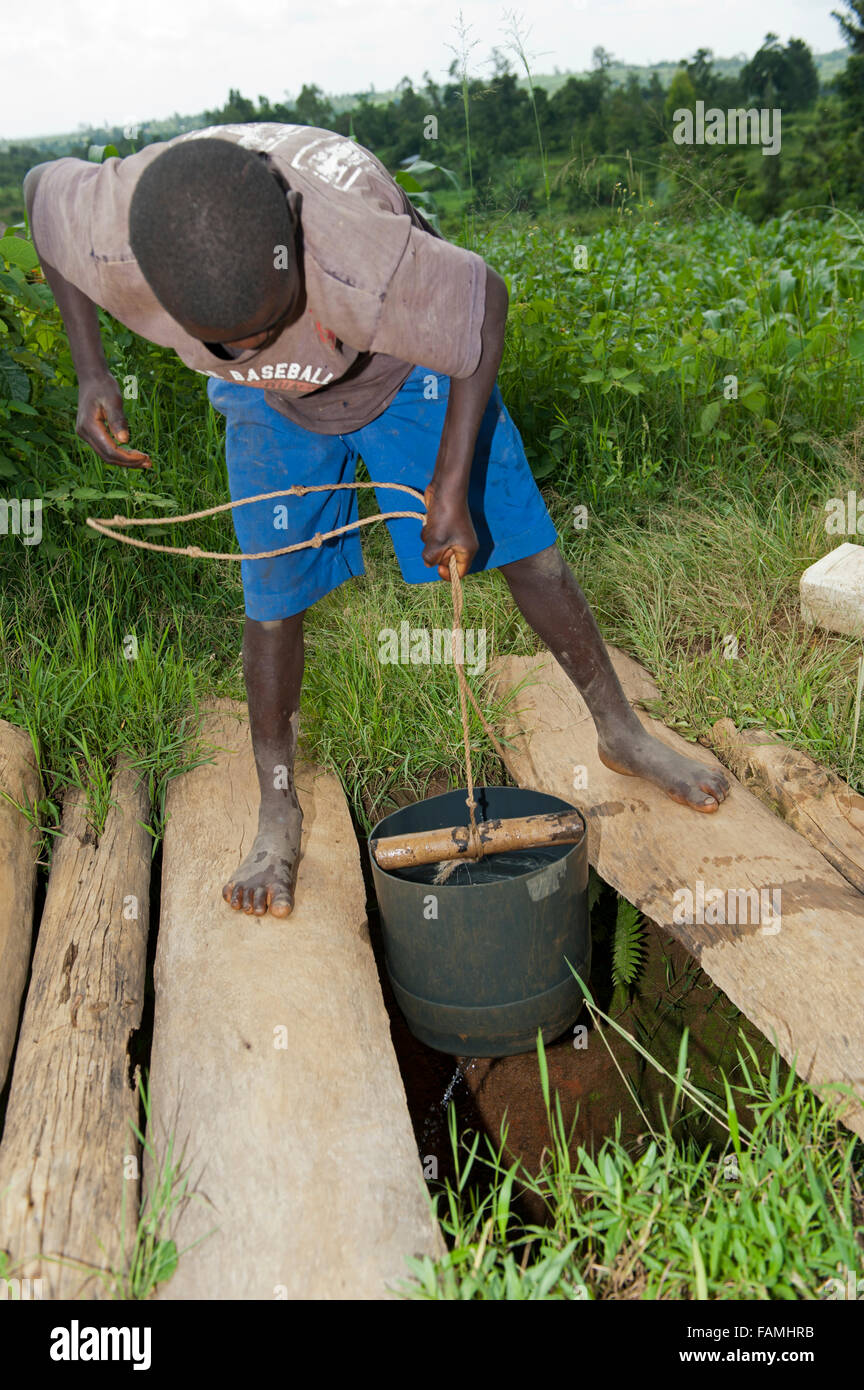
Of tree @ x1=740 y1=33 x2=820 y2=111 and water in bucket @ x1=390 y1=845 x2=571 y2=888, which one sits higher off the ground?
tree @ x1=740 y1=33 x2=820 y2=111

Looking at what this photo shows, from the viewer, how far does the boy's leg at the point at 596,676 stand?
7.39 ft

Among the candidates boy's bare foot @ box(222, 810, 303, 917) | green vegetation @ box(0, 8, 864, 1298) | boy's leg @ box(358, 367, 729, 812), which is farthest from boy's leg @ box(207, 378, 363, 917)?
green vegetation @ box(0, 8, 864, 1298)

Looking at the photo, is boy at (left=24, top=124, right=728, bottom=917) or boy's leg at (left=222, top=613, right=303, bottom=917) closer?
boy at (left=24, top=124, right=728, bottom=917)

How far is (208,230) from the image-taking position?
1.36 meters

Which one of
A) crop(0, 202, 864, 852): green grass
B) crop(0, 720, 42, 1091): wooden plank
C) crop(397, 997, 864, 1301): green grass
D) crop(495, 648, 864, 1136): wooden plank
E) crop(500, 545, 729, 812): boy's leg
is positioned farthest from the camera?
crop(0, 202, 864, 852): green grass

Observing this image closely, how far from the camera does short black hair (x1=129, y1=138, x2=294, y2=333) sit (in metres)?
1.36

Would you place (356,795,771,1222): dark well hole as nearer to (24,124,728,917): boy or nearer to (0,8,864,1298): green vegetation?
(0,8,864,1298): green vegetation

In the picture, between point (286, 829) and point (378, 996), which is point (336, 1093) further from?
point (286, 829)

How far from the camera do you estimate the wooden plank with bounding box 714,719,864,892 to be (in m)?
2.26

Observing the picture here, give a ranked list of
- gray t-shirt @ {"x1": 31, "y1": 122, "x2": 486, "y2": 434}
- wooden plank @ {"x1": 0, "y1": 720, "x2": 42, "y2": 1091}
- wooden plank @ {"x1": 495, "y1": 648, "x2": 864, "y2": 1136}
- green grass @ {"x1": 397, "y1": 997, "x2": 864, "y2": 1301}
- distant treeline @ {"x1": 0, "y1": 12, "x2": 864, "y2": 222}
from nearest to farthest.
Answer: green grass @ {"x1": 397, "y1": 997, "x2": 864, "y2": 1301} → gray t-shirt @ {"x1": 31, "y1": 122, "x2": 486, "y2": 434} → wooden plank @ {"x1": 495, "y1": 648, "x2": 864, "y2": 1136} → wooden plank @ {"x1": 0, "y1": 720, "x2": 42, "y2": 1091} → distant treeline @ {"x1": 0, "y1": 12, "x2": 864, "y2": 222}

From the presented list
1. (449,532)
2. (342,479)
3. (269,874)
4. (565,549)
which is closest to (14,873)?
(269,874)

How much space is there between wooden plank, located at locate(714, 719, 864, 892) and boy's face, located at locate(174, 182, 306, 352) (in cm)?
163

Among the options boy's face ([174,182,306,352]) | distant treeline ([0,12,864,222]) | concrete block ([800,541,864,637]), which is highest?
distant treeline ([0,12,864,222])

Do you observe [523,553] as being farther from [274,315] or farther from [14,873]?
[14,873]
